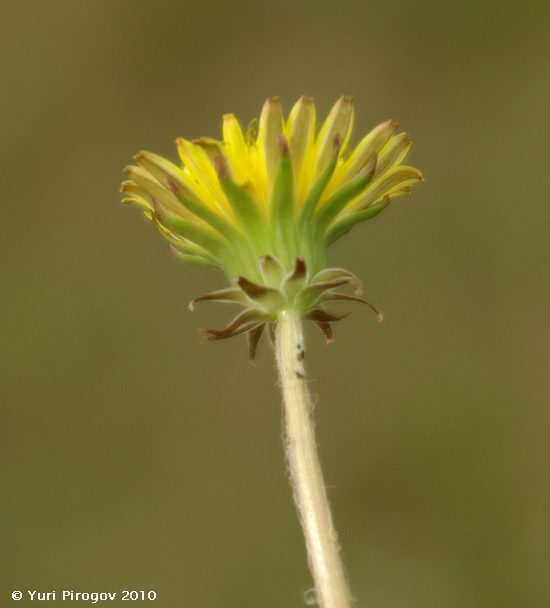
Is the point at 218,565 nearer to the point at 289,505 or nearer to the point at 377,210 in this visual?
the point at 289,505

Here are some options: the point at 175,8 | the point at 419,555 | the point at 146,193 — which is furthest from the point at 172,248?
the point at 175,8

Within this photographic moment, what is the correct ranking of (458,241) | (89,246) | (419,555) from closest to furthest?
(419,555), (458,241), (89,246)

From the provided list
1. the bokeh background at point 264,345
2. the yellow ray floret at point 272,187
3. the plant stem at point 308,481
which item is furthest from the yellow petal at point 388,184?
the bokeh background at point 264,345

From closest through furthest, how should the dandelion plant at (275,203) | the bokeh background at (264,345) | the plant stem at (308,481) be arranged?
the plant stem at (308,481), the dandelion plant at (275,203), the bokeh background at (264,345)

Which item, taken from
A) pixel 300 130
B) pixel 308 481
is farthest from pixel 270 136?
pixel 308 481

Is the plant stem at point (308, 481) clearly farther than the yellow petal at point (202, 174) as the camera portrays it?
No

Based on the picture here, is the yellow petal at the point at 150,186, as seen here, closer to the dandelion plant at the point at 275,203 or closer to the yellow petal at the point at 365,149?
the dandelion plant at the point at 275,203
